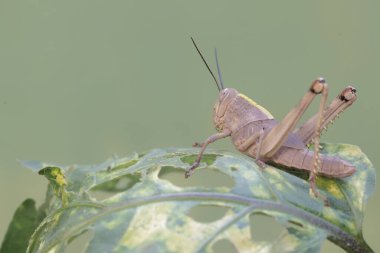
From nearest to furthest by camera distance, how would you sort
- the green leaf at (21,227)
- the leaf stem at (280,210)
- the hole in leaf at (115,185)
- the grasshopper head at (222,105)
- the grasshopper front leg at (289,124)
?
the leaf stem at (280,210)
the hole in leaf at (115,185)
the green leaf at (21,227)
the grasshopper front leg at (289,124)
the grasshopper head at (222,105)

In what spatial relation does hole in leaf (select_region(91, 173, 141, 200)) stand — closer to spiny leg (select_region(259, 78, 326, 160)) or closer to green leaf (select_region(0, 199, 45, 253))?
green leaf (select_region(0, 199, 45, 253))

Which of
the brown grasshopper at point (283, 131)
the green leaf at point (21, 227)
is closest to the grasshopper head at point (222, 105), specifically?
the brown grasshopper at point (283, 131)

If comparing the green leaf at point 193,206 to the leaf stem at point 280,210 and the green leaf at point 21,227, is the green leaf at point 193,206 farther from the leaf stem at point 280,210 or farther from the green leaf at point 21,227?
the green leaf at point 21,227

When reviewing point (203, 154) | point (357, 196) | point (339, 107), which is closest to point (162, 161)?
point (203, 154)

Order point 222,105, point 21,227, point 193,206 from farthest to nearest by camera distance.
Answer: point 222,105, point 21,227, point 193,206

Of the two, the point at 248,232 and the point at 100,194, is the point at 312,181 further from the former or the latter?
the point at 100,194

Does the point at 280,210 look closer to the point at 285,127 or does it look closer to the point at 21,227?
the point at 285,127

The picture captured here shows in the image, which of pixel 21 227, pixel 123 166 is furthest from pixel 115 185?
pixel 21 227
